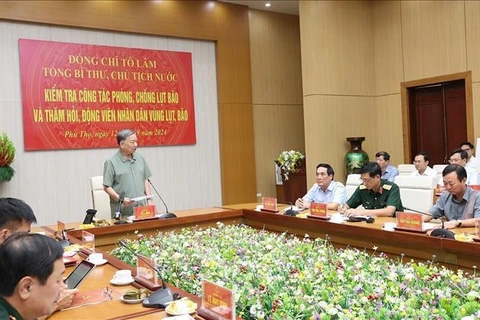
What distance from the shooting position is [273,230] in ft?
12.0

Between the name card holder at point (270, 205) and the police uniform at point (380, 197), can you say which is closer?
the police uniform at point (380, 197)

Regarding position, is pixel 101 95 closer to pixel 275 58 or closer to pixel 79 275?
pixel 275 58

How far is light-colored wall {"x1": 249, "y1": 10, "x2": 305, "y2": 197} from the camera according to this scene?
8.05 meters

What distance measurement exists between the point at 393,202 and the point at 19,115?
4489mm

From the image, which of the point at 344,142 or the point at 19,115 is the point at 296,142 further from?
the point at 19,115

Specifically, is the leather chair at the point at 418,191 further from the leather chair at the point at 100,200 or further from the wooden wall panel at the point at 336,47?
the wooden wall panel at the point at 336,47

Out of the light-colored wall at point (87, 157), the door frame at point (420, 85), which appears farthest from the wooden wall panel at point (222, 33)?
the door frame at point (420, 85)

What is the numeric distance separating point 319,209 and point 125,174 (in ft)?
5.14

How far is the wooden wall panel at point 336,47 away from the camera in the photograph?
7.18 m

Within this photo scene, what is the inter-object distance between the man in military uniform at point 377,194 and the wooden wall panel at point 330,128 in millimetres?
3357

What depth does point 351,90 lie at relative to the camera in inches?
296

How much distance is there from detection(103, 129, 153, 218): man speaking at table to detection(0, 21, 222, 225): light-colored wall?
2514 millimetres

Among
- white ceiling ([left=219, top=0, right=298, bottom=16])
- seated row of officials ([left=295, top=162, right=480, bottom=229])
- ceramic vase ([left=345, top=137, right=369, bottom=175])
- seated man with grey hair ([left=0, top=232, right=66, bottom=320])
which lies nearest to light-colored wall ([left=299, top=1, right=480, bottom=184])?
ceramic vase ([left=345, top=137, right=369, bottom=175])

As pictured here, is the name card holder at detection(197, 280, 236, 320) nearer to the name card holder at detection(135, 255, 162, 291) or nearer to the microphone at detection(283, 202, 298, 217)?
the name card holder at detection(135, 255, 162, 291)
